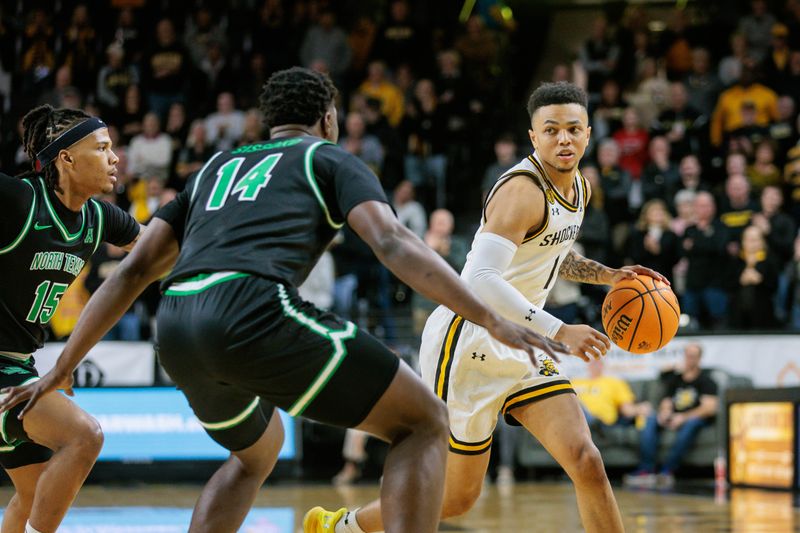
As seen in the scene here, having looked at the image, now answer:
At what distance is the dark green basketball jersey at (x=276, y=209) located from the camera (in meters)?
3.66

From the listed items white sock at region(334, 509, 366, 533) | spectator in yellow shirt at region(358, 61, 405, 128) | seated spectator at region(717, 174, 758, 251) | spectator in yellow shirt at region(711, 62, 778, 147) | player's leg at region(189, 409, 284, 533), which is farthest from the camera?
spectator in yellow shirt at region(358, 61, 405, 128)

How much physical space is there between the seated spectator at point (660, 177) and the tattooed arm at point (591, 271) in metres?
7.76

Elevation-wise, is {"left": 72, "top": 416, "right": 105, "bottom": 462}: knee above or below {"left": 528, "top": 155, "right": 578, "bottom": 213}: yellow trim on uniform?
below

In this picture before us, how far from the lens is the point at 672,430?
1164 cm

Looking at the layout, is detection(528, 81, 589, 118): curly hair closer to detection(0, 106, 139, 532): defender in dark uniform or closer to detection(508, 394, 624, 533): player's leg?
detection(508, 394, 624, 533): player's leg

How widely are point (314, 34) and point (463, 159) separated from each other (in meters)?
2.93

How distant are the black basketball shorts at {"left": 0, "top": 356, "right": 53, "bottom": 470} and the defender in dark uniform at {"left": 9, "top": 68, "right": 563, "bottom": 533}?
112 centimetres

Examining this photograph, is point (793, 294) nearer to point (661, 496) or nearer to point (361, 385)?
point (661, 496)

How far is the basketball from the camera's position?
520cm

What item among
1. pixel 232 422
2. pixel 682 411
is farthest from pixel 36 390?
pixel 682 411


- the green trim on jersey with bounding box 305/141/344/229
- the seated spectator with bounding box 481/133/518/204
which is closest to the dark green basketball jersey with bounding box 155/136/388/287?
the green trim on jersey with bounding box 305/141/344/229

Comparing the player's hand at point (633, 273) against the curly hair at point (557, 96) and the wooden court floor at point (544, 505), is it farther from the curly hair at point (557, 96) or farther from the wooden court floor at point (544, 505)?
the wooden court floor at point (544, 505)

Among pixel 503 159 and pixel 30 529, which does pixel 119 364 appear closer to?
pixel 503 159

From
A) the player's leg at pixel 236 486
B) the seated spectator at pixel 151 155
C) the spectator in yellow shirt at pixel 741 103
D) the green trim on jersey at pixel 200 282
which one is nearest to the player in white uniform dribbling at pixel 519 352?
the player's leg at pixel 236 486
